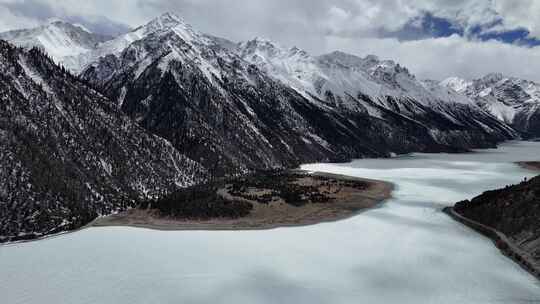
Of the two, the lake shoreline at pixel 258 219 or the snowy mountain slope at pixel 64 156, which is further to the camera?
the lake shoreline at pixel 258 219

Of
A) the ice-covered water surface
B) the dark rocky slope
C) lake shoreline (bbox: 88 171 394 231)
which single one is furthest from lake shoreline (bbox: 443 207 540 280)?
lake shoreline (bbox: 88 171 394 231)

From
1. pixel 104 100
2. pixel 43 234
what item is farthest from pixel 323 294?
pixel 104 100

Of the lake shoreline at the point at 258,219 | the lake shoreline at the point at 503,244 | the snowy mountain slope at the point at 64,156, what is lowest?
the lake shoreline at the point at 503,244

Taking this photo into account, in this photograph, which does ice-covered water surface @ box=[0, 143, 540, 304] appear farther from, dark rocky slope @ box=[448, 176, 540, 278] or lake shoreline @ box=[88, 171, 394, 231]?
lake shoreline @ box=[88, 171, 394, 231]

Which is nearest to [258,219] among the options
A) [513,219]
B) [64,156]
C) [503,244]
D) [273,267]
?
[273,267]

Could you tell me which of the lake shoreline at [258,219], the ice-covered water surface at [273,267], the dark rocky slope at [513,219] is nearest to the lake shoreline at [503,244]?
the dark rocky slope at [513,219]

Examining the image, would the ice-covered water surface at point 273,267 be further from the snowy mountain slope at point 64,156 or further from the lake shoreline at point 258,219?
the snowy mountain slope at point 64,156

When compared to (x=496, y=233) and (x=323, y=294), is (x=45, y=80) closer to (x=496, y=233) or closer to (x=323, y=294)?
(x=323, y=294)
